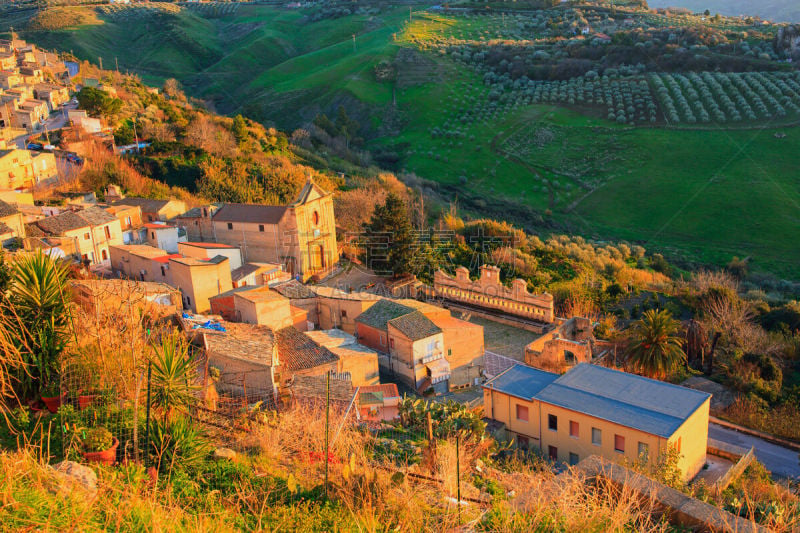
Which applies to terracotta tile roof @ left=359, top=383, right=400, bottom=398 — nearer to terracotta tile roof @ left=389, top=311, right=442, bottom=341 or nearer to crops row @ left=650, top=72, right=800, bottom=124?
terracotta tile roof @ left=389, top=311, right=442, bottom=341

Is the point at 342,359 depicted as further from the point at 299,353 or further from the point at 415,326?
the point at 415,326

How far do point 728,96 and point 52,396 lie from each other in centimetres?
6040

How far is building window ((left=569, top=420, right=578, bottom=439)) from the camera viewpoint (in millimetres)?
16203

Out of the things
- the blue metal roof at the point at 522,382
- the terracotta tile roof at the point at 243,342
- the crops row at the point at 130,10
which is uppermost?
the crops row at the point at 130,10

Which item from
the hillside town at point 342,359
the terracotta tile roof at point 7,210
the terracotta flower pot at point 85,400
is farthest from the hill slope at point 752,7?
the terracotta flower pot at point 85,400

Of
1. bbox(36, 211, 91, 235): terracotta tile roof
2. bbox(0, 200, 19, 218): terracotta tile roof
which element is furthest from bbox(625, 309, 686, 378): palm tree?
bbox(0, 200, 19, 218): terracotta tile roof

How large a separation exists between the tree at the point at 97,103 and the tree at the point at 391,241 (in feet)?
80.7

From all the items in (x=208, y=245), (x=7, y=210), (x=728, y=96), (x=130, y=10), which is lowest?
(x=208, y=245)

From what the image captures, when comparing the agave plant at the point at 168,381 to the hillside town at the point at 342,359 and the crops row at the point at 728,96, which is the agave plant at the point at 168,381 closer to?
the hillside town at the point at 342,359

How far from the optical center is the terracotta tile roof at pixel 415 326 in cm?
2045

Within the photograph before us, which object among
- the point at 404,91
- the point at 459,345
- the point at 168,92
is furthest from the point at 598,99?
the point at 459,345

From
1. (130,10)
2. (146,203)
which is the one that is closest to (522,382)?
(146,203)

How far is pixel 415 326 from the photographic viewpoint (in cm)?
2077

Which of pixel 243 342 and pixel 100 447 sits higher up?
pixel 100 447
